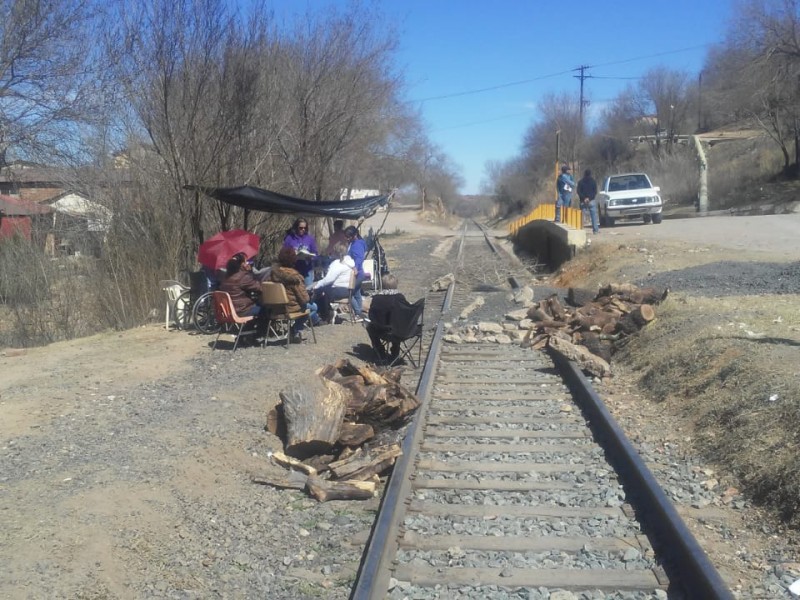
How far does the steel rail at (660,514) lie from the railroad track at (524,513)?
0.04 ft

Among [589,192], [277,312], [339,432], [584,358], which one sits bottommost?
[339,432]

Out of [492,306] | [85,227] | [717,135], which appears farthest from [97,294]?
[717,135]

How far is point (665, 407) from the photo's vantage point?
28.6ft

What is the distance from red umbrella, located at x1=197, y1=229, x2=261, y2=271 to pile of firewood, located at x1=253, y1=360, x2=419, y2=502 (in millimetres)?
3850

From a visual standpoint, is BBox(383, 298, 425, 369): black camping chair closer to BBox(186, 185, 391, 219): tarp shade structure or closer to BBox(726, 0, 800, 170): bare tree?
BBox(186, 185, 391, 219): tarp shade structure

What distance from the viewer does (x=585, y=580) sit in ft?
15.9

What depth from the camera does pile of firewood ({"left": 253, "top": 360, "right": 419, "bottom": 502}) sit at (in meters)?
6.64

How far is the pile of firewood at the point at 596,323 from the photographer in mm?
10492

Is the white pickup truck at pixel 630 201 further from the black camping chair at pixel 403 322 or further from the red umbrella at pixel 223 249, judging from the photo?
the black camping chair at pixel 403 322

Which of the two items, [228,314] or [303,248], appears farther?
[303,248]

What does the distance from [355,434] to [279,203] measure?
660 cm

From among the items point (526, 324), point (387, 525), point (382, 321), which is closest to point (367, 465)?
point (387, 525)

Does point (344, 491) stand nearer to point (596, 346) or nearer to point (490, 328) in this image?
point (596, 346)

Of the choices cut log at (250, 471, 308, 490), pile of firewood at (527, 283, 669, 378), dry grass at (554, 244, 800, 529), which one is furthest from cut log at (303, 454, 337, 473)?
pile of firewood at (527, 283, 669, 378)
